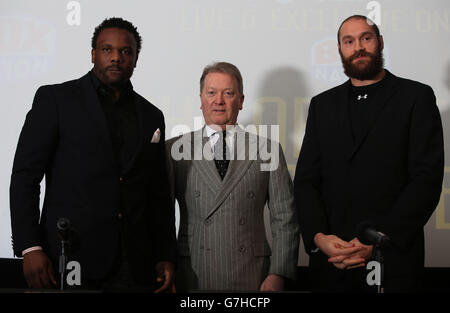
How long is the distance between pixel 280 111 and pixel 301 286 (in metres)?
1.06

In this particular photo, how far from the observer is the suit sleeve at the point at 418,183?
2.61m

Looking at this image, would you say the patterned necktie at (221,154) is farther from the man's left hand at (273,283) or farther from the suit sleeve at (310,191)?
the man's left hand at (273,283)

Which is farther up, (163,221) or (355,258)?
A: (163,221)

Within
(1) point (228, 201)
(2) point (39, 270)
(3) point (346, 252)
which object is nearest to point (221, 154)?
(1) point (228, 201)

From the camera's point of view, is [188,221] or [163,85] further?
[163,85]

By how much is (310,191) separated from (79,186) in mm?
1047

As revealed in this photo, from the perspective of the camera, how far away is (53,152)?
2.62 meters

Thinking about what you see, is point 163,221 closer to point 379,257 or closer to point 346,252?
point 346,252

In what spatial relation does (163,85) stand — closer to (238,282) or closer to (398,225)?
(238,282)

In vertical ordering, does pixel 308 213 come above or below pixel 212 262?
above

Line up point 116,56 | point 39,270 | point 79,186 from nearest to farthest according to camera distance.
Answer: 1. point 39,270
2. point 79,186
3. point 116,56

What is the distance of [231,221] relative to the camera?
9.21 feet

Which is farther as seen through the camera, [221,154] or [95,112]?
[221,154]
